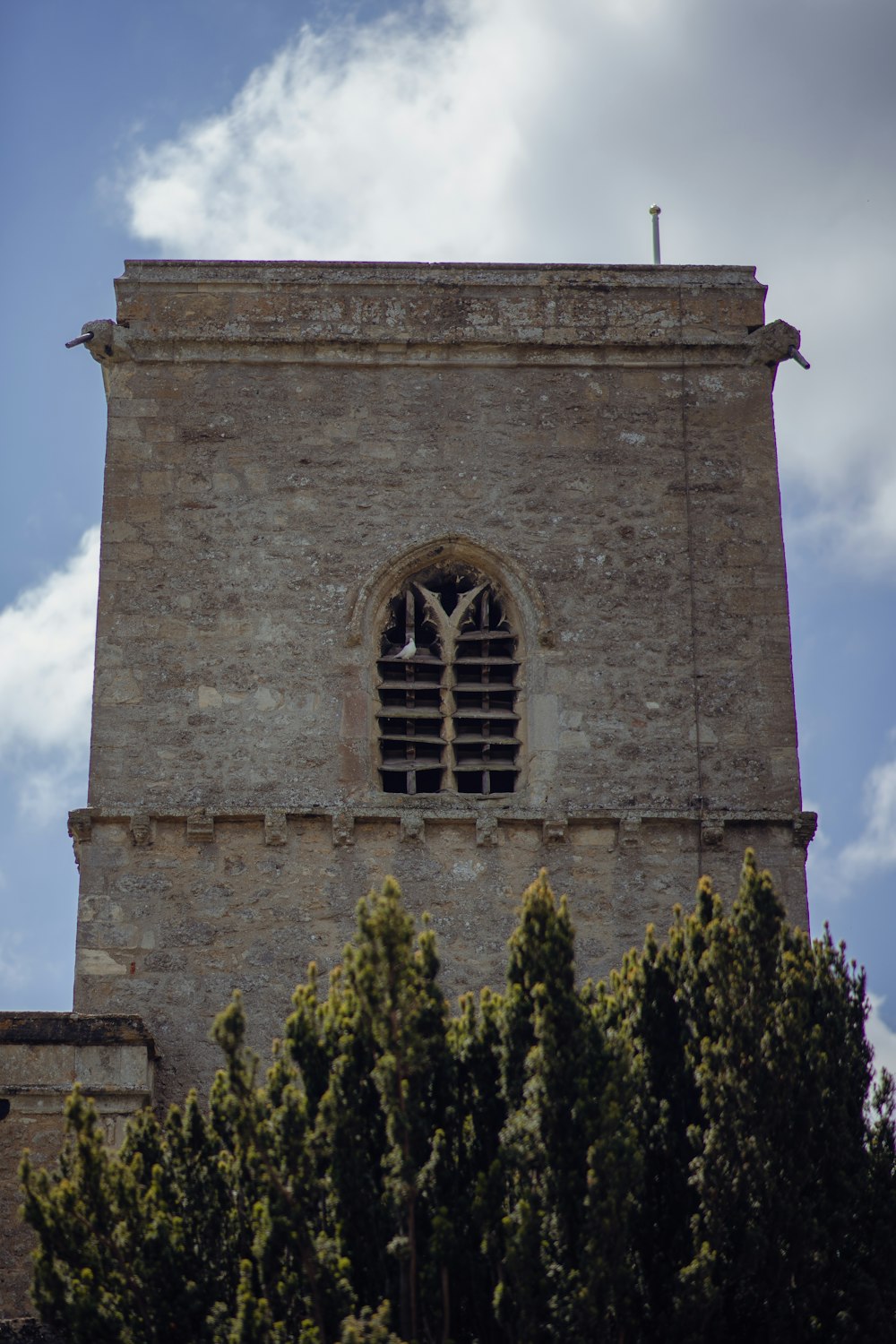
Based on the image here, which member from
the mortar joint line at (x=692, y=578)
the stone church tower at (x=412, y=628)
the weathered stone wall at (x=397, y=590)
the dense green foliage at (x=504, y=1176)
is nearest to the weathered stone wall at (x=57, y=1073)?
the stone church tower at (x=412, y=628)

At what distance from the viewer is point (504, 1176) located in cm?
1344

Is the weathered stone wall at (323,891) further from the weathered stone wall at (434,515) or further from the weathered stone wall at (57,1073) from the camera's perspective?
the weathered stone wall at (57,1073)

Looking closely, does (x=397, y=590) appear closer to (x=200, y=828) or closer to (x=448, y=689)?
(x=448, y=689)

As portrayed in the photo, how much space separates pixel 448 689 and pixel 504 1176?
269 inches

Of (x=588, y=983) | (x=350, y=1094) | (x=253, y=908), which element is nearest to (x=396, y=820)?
(x=253, y=908)

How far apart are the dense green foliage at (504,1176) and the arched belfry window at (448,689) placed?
5.24 m

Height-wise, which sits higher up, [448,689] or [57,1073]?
[448,689]

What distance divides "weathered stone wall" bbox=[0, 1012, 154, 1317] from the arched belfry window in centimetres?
299

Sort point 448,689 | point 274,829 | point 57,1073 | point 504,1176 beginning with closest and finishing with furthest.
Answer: point 504,1176 → point 57,1073 → point 274,829 → point 448,689

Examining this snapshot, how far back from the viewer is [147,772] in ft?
63.7

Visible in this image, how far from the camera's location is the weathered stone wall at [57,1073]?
17.4 metres

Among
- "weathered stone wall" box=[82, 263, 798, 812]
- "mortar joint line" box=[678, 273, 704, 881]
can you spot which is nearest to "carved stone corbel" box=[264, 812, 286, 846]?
"weathered stone wall" box=[82, 263, 798, 812]

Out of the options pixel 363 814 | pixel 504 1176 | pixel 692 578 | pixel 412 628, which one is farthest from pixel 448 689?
pixel 504 1176

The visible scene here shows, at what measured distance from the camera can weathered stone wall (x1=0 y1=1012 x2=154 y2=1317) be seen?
1739cm
